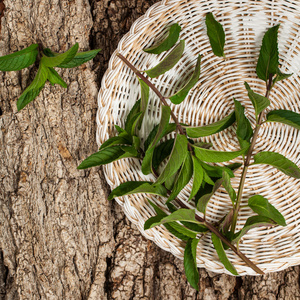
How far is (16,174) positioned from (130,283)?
1.74 ft

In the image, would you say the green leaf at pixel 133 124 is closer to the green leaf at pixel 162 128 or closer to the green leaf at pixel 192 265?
the green leaf at pixel 162 128

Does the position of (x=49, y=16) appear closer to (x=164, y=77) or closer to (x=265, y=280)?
(x=164, y=77)

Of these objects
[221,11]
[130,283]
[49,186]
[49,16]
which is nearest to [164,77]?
[221,11]

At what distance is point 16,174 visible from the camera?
1.09 metres

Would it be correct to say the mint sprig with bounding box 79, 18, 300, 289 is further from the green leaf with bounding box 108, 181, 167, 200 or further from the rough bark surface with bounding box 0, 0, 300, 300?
the rough bark surface with bounding box 0, 0, 300, 300

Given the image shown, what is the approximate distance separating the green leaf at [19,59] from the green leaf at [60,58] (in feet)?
0.15

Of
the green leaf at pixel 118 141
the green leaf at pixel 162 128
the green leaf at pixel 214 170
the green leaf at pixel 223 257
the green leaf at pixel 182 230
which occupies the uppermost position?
the green leaf at pixel 162 128

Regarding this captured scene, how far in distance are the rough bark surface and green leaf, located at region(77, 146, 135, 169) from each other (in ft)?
0.43

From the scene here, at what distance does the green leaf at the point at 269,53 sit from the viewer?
0.99 meters

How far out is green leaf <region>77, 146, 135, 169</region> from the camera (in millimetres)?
931

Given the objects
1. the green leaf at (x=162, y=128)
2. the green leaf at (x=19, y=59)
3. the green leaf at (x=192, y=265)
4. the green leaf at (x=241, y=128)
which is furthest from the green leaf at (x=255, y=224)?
the green leaf at (x=19, y=59)

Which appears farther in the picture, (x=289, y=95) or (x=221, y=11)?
(x=289, y=95)

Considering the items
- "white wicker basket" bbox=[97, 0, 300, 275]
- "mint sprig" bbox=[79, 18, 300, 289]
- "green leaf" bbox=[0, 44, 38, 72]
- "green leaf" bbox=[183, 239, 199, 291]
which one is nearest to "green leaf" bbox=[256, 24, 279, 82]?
"mint sprig" bbox=[79, 18, 300, 289]

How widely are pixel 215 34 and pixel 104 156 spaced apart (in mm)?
513
